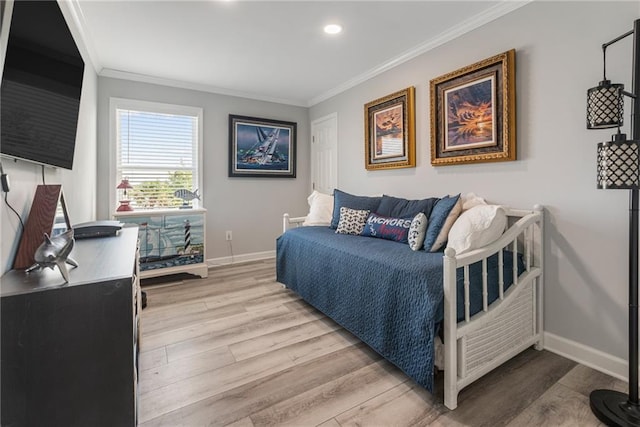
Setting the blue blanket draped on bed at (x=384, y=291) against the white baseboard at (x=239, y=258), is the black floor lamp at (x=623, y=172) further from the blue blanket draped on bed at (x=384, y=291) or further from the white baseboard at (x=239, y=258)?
the white baseboard at (x=239, y=258)

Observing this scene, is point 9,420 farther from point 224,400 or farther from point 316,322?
point 316,322

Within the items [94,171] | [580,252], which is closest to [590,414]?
[580,252]

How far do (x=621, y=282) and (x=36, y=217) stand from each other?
2897 millimetres

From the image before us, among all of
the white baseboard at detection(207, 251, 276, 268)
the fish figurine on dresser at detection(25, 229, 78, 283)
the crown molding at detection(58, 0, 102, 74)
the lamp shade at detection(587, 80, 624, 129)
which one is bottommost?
the white baseboard at detection(207, 251, 276, 268)

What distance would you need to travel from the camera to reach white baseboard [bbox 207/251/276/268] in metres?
3.96

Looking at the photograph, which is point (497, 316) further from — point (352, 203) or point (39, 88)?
point (39, 88)

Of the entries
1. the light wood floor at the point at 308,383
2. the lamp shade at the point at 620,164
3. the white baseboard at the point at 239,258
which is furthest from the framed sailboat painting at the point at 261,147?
the lamp shade at the point at 620,164

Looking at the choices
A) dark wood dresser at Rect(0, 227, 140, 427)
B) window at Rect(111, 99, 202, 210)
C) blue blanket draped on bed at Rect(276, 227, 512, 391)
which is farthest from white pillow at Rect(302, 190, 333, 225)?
dark wood dresser at Rect(0, 227, 140, 427)

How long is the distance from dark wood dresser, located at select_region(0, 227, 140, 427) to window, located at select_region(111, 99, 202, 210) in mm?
2767

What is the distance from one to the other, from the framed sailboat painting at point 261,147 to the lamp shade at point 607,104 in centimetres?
355

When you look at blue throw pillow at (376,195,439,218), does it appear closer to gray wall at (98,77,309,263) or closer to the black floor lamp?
the black floor lamp

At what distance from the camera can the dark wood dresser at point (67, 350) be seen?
0.83 metres

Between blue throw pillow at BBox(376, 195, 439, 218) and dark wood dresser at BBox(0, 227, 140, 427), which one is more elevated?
blue throw pillow at BBox(376, 195, 439, 218)

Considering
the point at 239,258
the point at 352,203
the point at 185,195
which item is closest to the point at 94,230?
the point at 185,195
